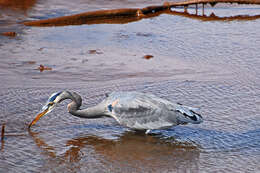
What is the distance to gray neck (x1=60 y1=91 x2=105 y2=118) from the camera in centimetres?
745

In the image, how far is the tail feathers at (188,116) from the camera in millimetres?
7148

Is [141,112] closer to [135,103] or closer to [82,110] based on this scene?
[135,103]

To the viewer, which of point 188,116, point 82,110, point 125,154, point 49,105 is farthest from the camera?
point 82,110

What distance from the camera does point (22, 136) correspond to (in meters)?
7.13

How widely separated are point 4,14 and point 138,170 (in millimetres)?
10317

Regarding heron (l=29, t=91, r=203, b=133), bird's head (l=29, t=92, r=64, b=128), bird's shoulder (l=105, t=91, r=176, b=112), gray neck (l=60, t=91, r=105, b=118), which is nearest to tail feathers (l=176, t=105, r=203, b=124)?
heron (l=29, t=91, r=203, b=133)

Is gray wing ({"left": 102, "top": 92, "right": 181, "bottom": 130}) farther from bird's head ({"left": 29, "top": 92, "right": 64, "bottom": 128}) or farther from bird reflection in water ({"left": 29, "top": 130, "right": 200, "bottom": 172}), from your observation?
bird's head ({"left": 29, "top": 92, "right": 64, "bottom": 128})

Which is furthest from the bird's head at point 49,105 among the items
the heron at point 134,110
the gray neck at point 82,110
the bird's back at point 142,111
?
the bird's back at point 142,111

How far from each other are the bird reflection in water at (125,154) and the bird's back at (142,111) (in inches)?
8.7

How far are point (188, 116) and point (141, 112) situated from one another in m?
0.73

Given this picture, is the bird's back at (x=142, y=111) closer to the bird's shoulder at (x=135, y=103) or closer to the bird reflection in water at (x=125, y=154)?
the bird's shoulder at (x=135, y=103)

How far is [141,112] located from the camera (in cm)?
745

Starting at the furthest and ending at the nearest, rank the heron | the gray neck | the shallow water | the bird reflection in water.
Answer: the gray neck < the heron < the shallow water < the bird reflection in water

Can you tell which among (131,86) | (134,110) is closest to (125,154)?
Result: (134,110)
